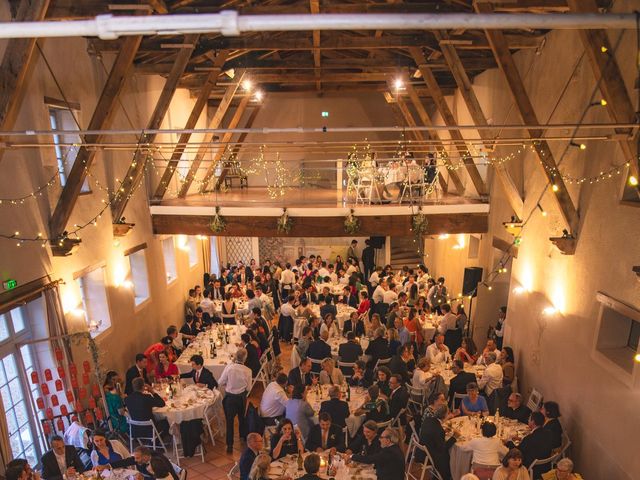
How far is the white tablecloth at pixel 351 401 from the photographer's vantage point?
6453mm

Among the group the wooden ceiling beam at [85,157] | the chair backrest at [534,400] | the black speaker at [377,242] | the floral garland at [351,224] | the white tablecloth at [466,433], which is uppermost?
the wooden ceiling beam at [85,157]

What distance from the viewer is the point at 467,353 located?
8.48 metres

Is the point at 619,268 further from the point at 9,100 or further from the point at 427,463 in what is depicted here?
the point at 9,100

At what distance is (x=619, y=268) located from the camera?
558cm

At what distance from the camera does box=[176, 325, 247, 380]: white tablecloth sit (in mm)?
8391

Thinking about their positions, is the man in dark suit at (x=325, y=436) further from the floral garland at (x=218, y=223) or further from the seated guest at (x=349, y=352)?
the floral garland at (x=218, y=223)

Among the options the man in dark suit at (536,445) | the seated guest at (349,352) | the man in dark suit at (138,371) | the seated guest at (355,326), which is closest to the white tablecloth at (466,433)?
the man in dark suit at (536,445)

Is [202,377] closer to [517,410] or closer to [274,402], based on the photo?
[274,402]

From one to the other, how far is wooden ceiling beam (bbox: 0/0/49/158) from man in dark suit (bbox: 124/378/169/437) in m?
3.81

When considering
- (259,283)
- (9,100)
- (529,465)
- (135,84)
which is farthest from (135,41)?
(529,465)

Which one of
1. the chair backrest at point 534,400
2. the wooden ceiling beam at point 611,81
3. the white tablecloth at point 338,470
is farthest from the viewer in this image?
the chair backrest at point 534,400

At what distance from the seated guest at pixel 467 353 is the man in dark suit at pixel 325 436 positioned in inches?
126

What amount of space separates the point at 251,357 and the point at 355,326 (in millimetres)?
2424

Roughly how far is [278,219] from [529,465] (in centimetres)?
665
